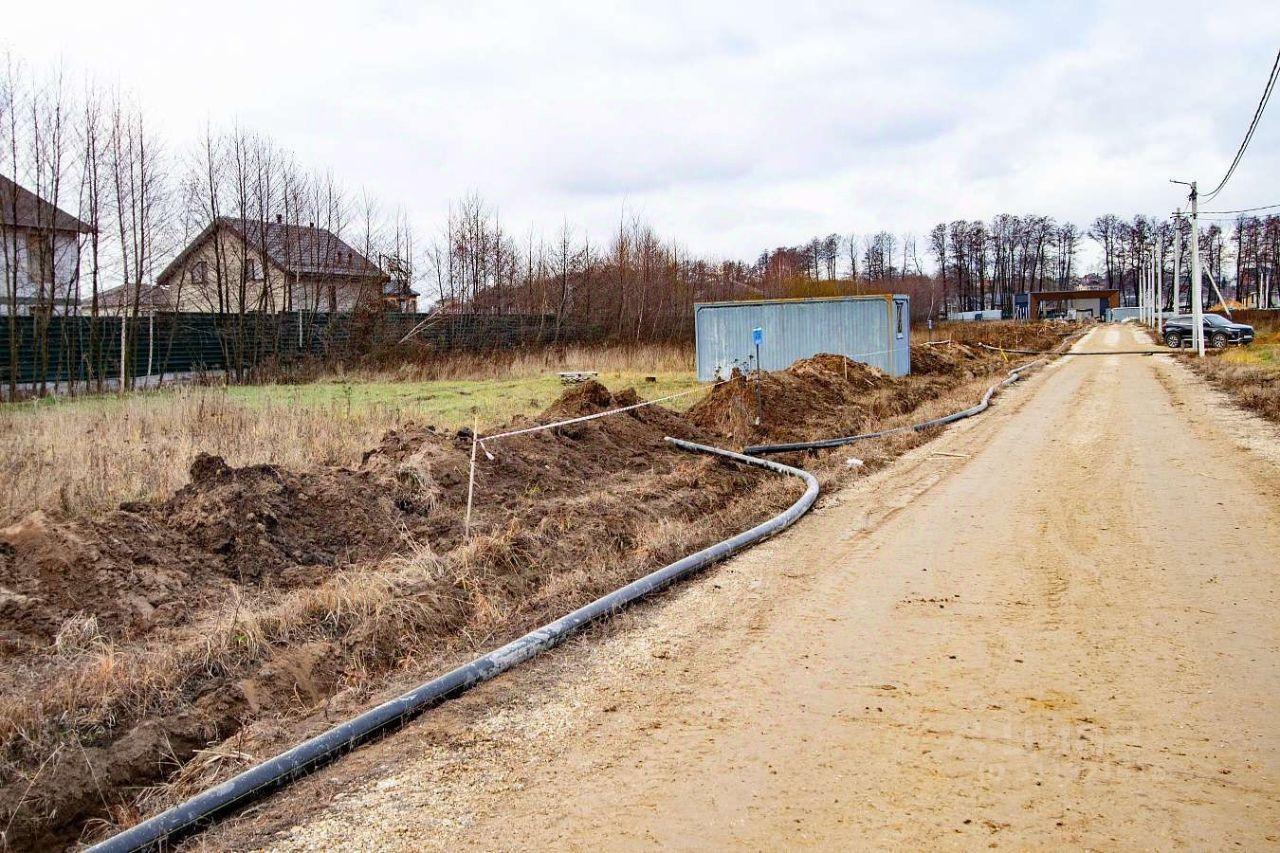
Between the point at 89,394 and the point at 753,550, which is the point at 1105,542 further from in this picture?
the point at 89,394

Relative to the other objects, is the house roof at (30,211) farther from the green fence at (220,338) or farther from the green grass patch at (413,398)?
the green grass patch at (413,398)

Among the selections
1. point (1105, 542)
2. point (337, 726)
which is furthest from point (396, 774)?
point (1105, 542)

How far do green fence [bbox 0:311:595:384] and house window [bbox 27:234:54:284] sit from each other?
1154mm

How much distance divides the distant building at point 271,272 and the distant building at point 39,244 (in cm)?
263

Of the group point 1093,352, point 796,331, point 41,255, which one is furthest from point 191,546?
point 1093,352

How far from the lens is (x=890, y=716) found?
4246 millimetres

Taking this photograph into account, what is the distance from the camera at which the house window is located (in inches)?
902

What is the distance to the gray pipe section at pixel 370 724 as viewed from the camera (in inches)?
136

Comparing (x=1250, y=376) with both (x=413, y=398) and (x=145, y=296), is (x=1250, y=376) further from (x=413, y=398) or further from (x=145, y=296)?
(x=145, y=296)

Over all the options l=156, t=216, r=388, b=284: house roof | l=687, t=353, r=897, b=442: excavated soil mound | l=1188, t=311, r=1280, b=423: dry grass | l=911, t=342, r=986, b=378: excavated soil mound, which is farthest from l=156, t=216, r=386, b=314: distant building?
l=1188, t=311, r=1280, b=423: dry grass

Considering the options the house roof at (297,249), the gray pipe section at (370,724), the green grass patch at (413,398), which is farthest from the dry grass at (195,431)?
the house roof at (297,249)

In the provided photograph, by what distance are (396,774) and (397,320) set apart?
104 ft

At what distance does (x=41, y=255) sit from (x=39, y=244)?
78 centimetres

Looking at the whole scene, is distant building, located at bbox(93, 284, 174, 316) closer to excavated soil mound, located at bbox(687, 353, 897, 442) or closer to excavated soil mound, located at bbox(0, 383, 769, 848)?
excavated soil mound, located at bbox(687, 353, 897, 442)
